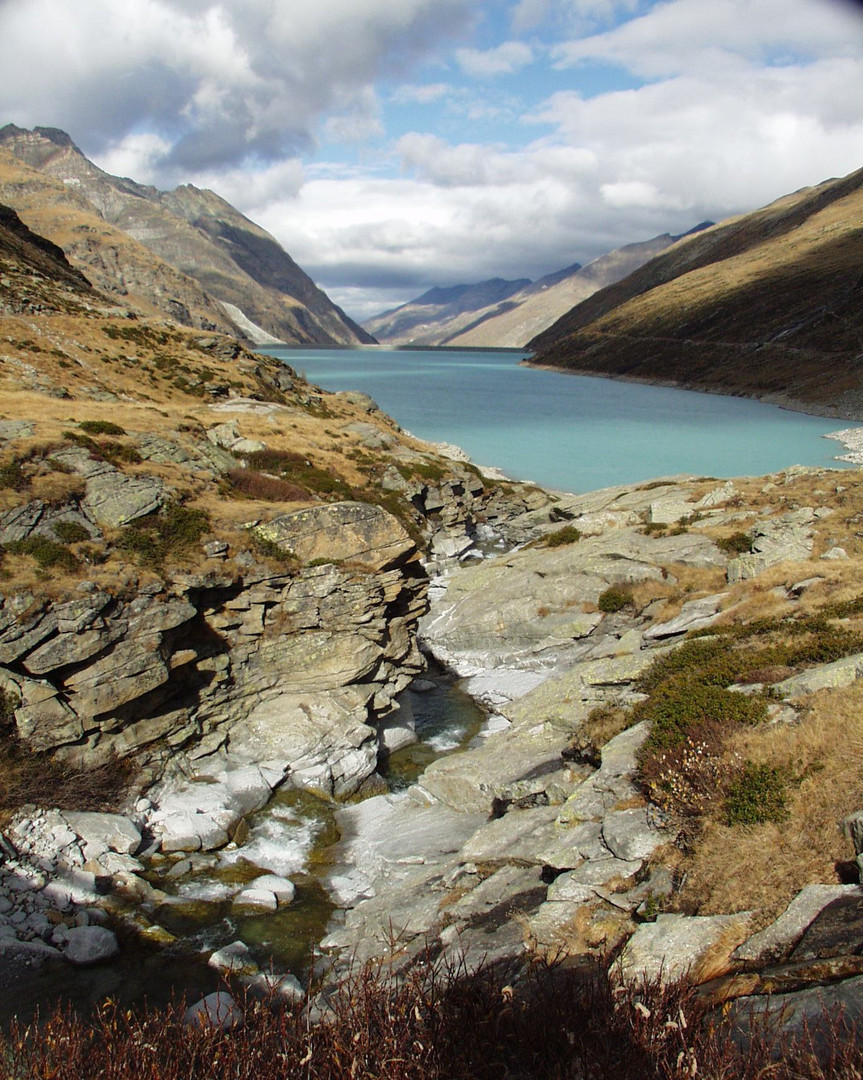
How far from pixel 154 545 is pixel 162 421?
→ 18386mm

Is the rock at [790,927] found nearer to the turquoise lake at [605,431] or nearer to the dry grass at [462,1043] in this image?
the dry grass at [462,1043]

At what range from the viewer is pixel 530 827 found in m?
14.1

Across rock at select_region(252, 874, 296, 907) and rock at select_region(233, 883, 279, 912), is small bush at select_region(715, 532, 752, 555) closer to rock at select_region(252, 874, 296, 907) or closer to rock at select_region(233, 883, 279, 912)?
rock at select_region(252, 874, 296, 907)

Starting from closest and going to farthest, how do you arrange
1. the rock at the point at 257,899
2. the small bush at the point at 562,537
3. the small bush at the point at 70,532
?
the rock at the point at 257,899 < the small bush at the point at 70,532 < the small bush at the point at 562,537

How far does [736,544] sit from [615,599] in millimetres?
6975

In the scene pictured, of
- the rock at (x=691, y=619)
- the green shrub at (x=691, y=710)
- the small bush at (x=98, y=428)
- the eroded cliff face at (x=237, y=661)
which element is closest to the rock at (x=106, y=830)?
the eroded cliff face at (x=237, y=661)

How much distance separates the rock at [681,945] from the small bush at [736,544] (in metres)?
23.5

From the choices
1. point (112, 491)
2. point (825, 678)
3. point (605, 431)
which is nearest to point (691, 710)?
point (825, 678)

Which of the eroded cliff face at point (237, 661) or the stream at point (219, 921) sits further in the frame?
the eroded cliff face at point (237, 661)

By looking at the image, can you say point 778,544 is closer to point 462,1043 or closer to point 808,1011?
point 808,1011

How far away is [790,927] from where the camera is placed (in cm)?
734

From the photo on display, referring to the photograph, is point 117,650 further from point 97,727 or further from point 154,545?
point 154,545

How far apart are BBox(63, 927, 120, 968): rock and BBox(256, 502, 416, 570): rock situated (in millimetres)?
12182

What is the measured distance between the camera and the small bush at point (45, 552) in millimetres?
18031
